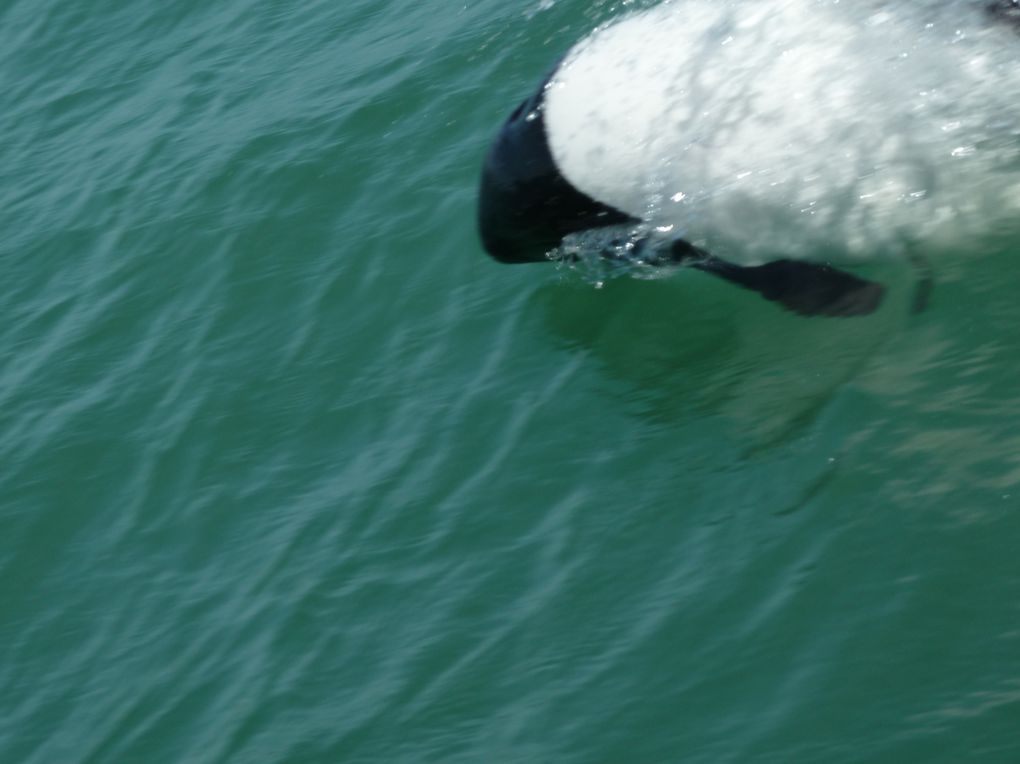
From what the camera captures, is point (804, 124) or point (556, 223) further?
point (556, 223)

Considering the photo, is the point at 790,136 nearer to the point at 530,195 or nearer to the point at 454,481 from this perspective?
the point at 530,195

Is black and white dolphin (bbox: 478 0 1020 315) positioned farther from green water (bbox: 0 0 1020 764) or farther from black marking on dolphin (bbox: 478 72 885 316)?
green water (bbox: 0 0 1020 764)

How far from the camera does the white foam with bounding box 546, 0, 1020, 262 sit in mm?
7254

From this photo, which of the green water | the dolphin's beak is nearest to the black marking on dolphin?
the dolphin's beak

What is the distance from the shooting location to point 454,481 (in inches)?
295

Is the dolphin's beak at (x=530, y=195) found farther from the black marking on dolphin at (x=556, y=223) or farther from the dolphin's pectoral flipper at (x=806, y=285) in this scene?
the dolphin's pectoral flipper at (x=806, y=285)

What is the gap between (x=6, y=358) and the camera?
10.1 m

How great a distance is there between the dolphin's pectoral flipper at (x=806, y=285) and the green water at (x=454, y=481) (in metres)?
0.09

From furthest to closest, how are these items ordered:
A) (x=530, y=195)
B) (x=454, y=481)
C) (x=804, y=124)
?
(x=530, y=195), (x=454, y=481), (x=804, y=124)

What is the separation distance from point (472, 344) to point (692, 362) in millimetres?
1239

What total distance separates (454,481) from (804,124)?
2.09 m

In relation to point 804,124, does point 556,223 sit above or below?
below

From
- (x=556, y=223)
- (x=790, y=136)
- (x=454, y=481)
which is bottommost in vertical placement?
(x=454, y=481)

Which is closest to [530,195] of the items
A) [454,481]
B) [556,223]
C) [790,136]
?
[556,223]
